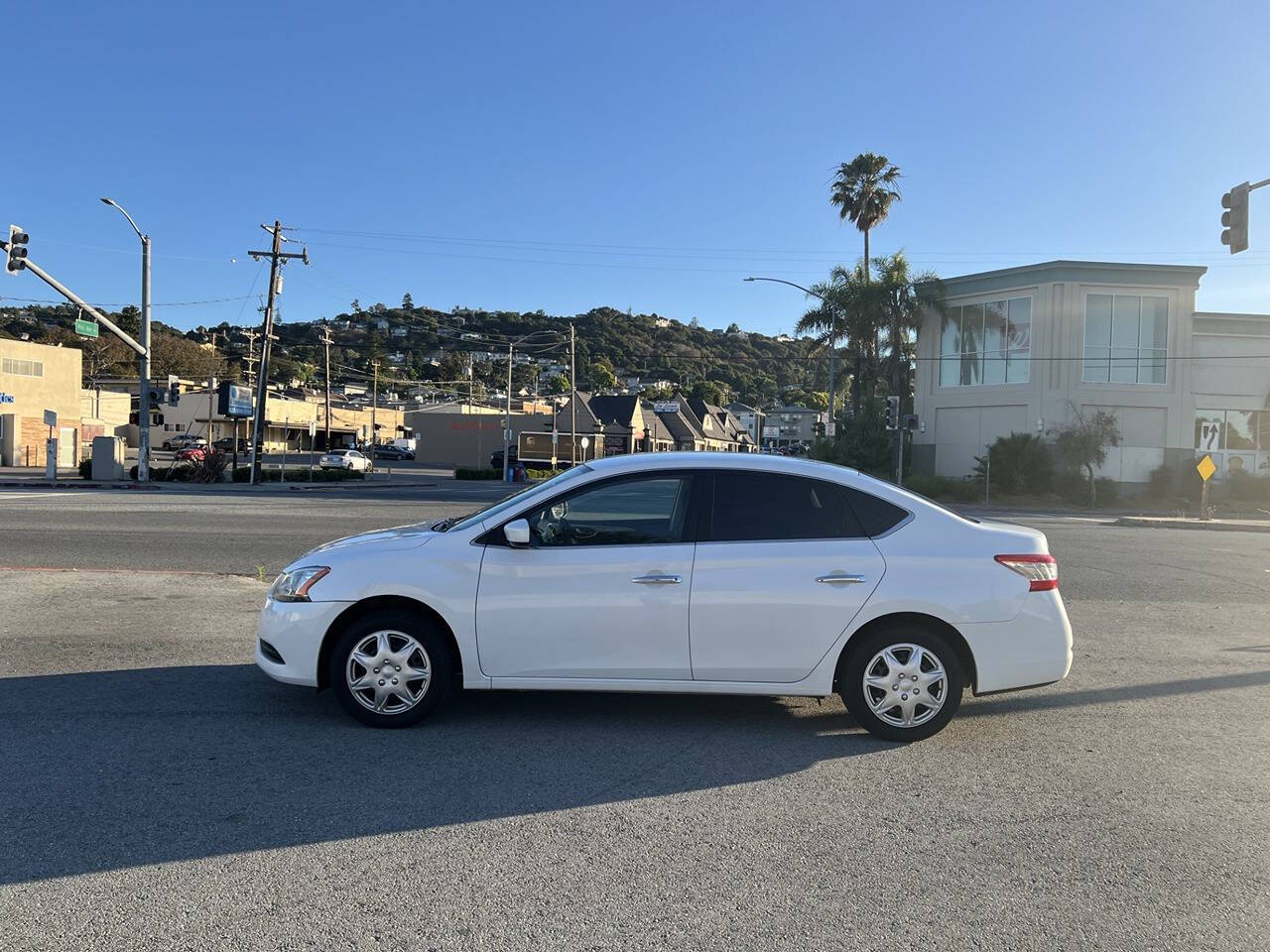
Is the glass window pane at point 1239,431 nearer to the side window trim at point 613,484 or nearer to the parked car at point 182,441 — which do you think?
the side window trim at point 613,484

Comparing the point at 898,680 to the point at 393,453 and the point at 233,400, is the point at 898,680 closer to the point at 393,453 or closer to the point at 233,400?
the point at 233,400

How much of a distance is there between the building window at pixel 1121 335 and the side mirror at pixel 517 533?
36.0 metres

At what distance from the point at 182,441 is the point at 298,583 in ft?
255

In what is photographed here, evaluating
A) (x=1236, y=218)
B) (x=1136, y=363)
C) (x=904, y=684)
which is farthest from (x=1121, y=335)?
(x=904, y=684)

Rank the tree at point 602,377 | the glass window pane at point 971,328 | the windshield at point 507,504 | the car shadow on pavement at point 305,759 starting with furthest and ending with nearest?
1. the tree at point 602,377
2. the glass window pane at point 971,328
3. the windshield at point 507,504
4. the car shadow on pavement at point 305,759

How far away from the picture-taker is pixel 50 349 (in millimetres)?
53094

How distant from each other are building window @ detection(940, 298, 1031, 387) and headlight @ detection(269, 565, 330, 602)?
36.2 m

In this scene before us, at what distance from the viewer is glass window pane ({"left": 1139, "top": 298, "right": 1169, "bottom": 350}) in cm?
3647

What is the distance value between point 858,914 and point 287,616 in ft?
11.7

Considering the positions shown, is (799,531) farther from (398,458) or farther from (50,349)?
(398,458)

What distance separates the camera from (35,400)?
52938mm

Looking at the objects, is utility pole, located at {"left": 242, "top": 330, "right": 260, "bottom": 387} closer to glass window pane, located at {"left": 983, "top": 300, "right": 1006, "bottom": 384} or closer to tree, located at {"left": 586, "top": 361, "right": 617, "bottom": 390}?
glass window pane, located at {"left": 983, "top": 300, "right": 1006, "bottom": 384}

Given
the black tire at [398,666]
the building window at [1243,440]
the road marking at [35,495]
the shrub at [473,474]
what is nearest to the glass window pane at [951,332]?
the building window at [1243,440]

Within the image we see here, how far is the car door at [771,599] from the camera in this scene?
5359mm
